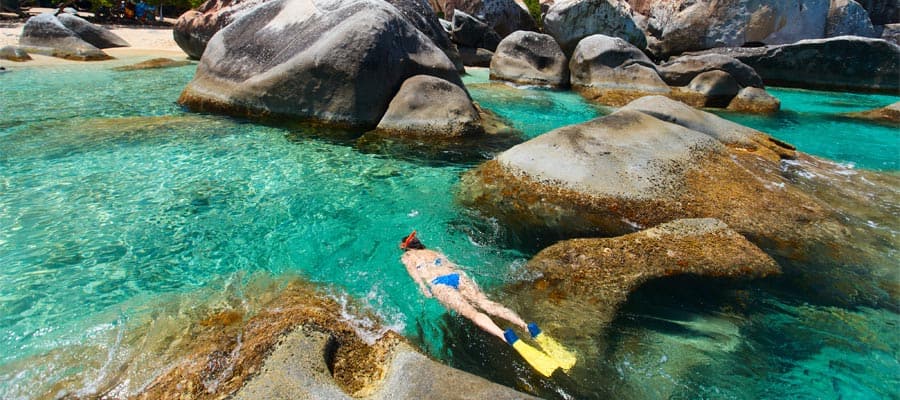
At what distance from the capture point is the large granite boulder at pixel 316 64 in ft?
29.0

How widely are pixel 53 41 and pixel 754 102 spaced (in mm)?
23682

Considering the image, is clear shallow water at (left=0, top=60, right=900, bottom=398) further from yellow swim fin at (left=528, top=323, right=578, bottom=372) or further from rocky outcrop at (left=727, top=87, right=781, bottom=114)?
rocky outcrop at (left=727, top=87, right=781, bottom=114)

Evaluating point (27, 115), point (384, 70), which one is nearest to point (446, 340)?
point (384, 70)

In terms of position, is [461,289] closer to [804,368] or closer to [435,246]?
[435,246]

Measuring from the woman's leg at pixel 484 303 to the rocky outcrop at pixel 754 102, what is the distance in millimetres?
13123

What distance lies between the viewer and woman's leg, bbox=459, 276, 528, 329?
389cm

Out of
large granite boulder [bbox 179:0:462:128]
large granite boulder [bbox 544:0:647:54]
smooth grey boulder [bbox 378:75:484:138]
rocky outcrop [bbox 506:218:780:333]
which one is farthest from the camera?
large granite boulder [bbox 544:0:647:54]

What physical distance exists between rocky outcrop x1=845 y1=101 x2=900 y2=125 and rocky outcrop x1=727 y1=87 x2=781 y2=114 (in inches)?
80.6

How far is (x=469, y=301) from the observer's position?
416 cm

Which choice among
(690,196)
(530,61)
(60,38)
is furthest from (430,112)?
(60,38)

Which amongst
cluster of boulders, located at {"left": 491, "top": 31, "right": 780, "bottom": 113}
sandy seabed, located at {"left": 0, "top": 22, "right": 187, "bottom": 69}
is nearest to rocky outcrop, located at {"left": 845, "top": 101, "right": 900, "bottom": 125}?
cluster of boulders, located at {"left": 491, "top": 31, "right": 780, "bottom": 113}

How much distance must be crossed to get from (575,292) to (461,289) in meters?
1.00

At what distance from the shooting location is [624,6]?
21.3 metres

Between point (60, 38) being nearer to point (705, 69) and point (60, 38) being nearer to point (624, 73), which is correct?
point (624, 73)
